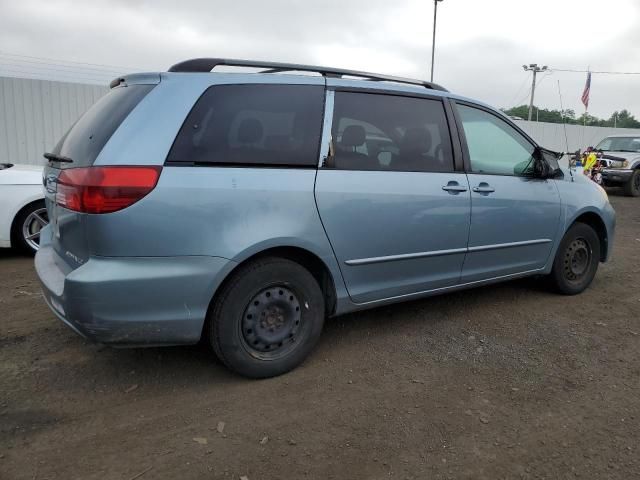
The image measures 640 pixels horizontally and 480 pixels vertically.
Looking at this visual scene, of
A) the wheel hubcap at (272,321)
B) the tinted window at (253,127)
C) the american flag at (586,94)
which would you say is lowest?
the wheel hubcap at (272,321)

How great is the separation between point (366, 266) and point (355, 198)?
1.50 feet

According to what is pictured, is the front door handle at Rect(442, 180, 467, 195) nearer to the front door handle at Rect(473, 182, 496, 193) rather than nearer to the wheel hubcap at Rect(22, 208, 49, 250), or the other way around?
the front door handle at Rect(473, 182, 496, 193)

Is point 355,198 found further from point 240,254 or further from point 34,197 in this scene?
point 34,197

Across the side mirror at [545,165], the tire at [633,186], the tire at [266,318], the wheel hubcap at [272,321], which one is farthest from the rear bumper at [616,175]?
the wheel hubcap at [272,321]

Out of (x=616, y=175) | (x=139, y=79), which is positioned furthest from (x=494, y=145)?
(x=616, y=175)

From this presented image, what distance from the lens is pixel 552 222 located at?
4.38m

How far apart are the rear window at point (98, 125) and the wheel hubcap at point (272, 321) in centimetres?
115

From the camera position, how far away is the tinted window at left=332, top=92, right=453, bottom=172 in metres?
3.22

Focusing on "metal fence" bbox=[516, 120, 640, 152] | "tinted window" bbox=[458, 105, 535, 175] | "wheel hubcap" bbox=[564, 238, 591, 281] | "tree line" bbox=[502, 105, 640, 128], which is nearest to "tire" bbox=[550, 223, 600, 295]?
"wheel hubcap" bbox=[564, 238, 591, 281]

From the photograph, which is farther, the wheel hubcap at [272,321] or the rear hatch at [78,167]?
the wheel hubcap at [272,321]

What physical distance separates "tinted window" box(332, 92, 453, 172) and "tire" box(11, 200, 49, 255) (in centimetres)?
402

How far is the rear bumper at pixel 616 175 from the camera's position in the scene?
46.2 ft

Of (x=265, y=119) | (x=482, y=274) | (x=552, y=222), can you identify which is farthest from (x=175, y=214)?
(x=552, y=222)

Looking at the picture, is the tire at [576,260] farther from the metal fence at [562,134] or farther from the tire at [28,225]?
the metal fence at [562,134]
